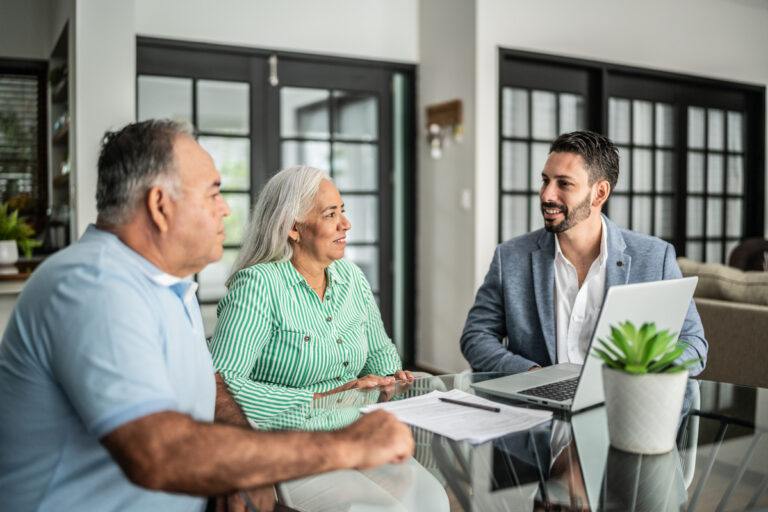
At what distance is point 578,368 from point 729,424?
0.39 metres

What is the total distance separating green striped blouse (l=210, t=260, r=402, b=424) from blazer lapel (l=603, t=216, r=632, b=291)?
0.72 m

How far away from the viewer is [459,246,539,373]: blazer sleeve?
2.03 m

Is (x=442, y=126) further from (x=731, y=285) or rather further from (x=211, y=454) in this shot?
(x=211, y=454)

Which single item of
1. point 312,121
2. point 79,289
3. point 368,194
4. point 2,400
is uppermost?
point 312,121

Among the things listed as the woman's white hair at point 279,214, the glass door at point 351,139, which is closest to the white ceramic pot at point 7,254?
the glass door at point 351,139

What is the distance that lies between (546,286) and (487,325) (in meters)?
0.22

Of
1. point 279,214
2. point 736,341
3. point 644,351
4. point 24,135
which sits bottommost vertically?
point 736,341

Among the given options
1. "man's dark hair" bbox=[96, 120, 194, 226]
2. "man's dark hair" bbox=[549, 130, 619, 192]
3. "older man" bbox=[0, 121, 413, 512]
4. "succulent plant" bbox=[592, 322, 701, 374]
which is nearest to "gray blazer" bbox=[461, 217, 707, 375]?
"man's dark hair" bbox=[549, 130, 619, 192]

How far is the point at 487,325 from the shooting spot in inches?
84.0

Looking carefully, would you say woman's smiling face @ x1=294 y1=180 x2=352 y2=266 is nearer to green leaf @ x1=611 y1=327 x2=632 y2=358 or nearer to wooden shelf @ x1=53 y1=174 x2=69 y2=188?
green leaf @ x1=611 y1=327 x2=632 y2=358

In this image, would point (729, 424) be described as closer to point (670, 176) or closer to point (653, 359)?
point (653, 359)

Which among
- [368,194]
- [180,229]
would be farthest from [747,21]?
[180,229]

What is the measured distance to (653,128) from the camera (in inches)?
213

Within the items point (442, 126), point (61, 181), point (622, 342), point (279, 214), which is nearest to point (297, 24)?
point (442, 126)
